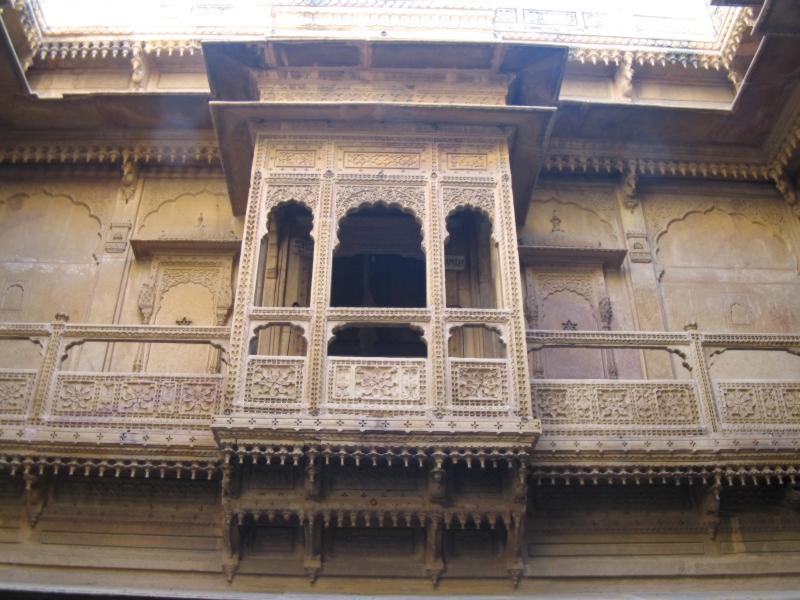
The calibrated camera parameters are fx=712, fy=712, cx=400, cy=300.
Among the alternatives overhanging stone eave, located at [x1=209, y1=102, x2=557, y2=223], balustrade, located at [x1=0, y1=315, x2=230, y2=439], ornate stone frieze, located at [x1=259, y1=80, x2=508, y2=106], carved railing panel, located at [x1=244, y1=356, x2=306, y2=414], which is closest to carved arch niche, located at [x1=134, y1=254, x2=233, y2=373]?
balustrade, located at [x1=0, y1=315, x2=230, y2=439]

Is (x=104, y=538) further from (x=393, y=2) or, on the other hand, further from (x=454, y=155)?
(x=393, y=2)

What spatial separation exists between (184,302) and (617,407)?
517cm

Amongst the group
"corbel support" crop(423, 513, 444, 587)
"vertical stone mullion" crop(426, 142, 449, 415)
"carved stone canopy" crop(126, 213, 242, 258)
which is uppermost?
"carved stone canopy" crop(126, 213, 242, 258)

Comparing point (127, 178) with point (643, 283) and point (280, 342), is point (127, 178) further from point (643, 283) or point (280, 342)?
point (643, 283)

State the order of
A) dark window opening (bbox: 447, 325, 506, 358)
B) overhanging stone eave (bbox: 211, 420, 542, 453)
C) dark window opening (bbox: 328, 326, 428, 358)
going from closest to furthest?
overhanging stone eave (bbox: 211, 420, 542, 453), dark window opening (bbox: 447, 325, 506, 358), dark window opening (bbox: 328, 326, 428, 358)

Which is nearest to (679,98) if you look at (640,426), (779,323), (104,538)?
(779,323)

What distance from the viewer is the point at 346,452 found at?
19.4 ft

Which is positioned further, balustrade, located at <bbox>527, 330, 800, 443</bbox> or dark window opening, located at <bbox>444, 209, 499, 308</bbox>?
dark window opening, located at <bbox>444, 209, 499, 308</bbox>

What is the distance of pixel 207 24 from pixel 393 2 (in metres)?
3.62

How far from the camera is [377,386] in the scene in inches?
243

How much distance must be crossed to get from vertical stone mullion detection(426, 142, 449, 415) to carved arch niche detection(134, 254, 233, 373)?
9.65ft

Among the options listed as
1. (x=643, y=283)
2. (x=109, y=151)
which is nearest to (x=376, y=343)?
(x=643, y=283)

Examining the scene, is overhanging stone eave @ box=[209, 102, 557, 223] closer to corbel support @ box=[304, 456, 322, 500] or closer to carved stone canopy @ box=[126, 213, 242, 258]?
carved stone canopy @ box=[126, 213, 242, 258]

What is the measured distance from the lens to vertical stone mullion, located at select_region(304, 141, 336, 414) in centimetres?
612
